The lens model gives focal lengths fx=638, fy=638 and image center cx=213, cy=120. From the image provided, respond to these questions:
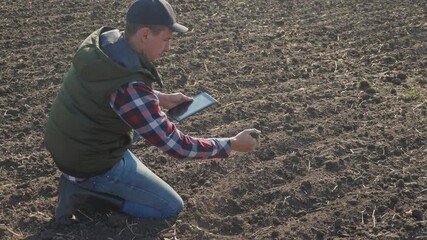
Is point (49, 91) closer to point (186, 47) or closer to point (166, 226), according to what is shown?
point (186, 47)

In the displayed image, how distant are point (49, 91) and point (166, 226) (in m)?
2.45

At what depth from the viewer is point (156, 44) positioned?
13.0 feet

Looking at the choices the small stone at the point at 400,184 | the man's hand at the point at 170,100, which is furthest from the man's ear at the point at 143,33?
A: the small stone at the point at 400,184

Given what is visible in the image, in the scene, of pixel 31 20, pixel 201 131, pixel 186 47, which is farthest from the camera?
pixel 31 20

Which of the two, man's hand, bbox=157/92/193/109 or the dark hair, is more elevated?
the dark hair

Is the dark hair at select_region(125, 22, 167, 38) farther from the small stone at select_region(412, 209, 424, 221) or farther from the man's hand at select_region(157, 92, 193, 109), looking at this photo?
the small stone at select_region(412, 209, 424, 221)

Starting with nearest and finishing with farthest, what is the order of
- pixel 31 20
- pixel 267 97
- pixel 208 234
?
pixel 208 234
pixel 267 97
pixel 31 20

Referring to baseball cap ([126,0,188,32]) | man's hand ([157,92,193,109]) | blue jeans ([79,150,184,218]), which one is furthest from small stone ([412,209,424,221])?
baseball cap ([126,0,188,32])

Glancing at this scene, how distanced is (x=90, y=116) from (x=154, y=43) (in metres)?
0.62

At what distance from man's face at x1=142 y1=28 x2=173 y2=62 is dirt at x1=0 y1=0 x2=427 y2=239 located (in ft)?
4.04

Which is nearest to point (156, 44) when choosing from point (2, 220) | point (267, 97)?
point (2, 220)

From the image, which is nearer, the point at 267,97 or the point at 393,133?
the point at 393,133

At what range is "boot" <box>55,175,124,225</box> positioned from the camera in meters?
4.38

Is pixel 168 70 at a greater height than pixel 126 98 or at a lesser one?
lesser
